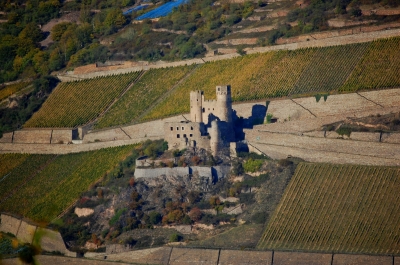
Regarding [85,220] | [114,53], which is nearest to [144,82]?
[114,53]

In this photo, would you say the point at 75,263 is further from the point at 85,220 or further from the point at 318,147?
the point at 318,147

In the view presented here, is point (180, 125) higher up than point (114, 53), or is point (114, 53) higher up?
point (180, 125)

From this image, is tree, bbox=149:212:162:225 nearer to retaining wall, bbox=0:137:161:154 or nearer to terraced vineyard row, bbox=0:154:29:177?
retaining wall, bbox=0:137:161:154

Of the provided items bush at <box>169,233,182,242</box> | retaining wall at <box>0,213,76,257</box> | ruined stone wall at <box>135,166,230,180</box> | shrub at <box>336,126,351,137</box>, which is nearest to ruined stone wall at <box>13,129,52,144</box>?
retaining wall at <box>0,213,76,257</box>

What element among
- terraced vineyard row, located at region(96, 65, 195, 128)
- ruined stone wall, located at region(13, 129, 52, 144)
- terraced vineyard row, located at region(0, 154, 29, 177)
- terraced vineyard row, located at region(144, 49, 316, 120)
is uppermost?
terraced vineyard row, located at region(144, 49, 316, 120)

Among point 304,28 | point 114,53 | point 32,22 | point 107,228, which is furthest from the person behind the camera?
point 32,22

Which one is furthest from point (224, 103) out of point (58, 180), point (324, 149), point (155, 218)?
point (58, 180)
